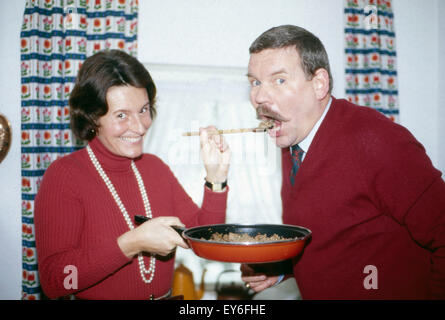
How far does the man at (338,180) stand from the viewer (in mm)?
1163

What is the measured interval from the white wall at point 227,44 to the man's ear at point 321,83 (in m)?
1.97

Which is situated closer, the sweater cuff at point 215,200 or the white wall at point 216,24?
the sweater cuff at point 215,200

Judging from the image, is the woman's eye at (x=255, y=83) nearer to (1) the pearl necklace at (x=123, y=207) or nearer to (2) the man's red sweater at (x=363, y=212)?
(2) the man's red sweater at (x=363, y=212)

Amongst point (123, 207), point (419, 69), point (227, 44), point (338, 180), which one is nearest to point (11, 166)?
point (123, 207)

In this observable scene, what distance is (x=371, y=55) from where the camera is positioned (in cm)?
317

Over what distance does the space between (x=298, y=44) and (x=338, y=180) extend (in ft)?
1.96

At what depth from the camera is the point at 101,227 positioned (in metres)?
1.44

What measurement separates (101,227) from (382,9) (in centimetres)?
335

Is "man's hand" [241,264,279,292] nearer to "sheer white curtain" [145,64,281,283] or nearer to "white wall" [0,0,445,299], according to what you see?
"sheer white curtain" [145,64,281,283]

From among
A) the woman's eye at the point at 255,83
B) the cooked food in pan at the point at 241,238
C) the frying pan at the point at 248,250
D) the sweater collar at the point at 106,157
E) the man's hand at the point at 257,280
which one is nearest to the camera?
the frying pan at the point at 248,250

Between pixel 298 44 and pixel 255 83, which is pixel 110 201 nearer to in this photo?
pixel 255 83

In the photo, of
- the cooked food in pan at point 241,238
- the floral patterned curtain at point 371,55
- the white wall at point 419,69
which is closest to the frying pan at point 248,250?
the cooked food in pan at point 241,238

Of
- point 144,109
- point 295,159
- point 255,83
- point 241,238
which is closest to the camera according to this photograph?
point 241,238
